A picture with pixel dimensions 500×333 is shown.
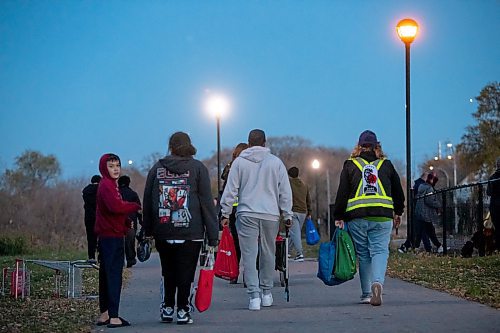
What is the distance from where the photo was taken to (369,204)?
32.5ft

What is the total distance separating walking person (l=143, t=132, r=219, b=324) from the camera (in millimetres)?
8688

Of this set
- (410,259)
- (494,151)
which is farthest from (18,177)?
(410,259)

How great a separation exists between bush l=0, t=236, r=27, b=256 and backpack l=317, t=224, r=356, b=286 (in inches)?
722

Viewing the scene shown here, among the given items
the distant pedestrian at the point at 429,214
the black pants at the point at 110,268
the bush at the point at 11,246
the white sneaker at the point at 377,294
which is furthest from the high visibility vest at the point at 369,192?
the bush at the point at 11,246

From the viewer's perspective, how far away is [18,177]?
5072cm

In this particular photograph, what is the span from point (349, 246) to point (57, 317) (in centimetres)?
342

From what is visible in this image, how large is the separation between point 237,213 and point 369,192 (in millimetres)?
1569

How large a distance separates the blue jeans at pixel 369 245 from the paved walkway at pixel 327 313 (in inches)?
15.0

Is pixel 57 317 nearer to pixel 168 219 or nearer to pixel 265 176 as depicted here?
pixel 168 219

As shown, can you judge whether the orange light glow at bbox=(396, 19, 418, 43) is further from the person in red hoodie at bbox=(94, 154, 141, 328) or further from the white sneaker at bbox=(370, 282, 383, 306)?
the person in red hoodie at bbox=(94, 154, 141, 328)

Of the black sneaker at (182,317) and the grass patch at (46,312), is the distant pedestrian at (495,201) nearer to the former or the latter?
the grass patch at (46,312)

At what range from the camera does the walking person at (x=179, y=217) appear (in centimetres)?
869

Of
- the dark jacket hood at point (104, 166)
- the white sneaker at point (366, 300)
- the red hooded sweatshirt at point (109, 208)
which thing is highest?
the dark jacket hood at point (104, 166)

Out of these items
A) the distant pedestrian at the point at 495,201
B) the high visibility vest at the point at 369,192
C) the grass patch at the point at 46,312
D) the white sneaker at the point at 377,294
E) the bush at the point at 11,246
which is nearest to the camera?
the grass patch at the point at 46,312
